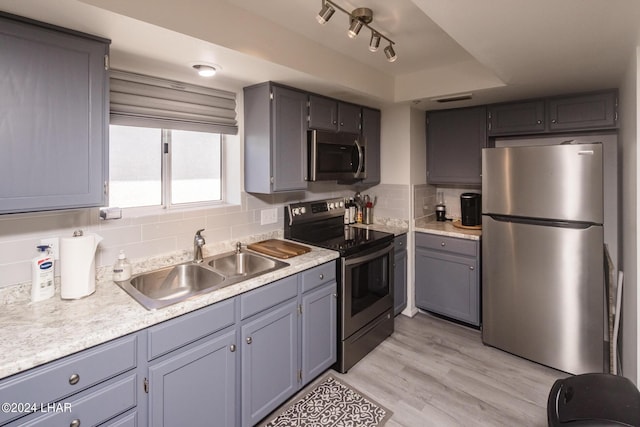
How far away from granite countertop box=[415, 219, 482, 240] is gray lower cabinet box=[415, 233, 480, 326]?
4 cm

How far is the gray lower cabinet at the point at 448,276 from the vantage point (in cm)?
303

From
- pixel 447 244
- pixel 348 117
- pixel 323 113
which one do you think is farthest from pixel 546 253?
pixel 323 113

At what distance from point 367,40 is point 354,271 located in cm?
168

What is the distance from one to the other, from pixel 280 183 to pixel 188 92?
0.86 m

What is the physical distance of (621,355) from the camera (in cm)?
228

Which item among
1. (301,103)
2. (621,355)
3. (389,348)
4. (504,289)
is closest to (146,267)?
(301,103)

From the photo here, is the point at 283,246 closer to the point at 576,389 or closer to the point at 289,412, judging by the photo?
the point at 289,412

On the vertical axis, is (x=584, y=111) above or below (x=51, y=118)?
above

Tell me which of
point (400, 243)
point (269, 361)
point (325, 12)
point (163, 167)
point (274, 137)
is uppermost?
point (325, 12)

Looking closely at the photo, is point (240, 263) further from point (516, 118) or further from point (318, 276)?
point (516, 118)

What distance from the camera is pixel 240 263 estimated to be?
236 cm

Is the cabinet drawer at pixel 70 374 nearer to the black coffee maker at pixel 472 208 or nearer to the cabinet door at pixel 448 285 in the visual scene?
the cabinet door at pixel 448 285

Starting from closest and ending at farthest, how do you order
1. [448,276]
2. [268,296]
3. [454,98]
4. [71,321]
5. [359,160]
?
[71,321] → [268,296] → [454,98] → [359,160] → [448,276]

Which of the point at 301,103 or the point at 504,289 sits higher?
the point at 301,103
